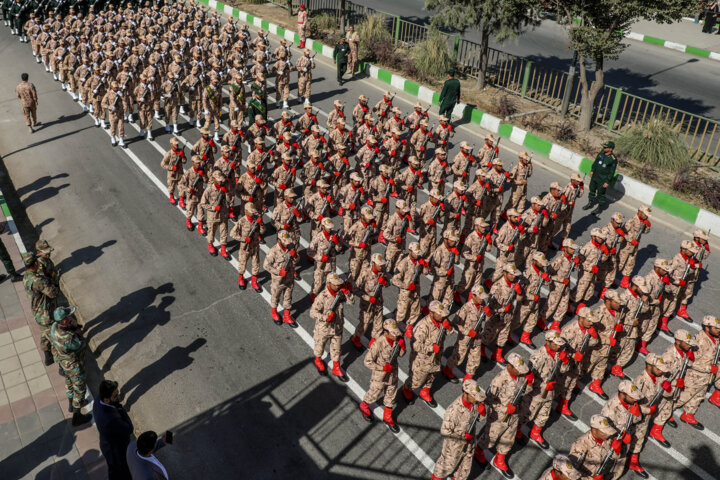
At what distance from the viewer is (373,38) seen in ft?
84.2

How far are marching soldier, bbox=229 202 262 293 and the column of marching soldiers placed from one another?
0.04 meters

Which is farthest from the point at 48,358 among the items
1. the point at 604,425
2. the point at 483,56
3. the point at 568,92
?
the point at 483,56

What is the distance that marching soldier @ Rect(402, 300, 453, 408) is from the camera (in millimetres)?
8125

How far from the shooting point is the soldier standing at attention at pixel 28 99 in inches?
680

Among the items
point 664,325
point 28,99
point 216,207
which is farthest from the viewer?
point 28,99

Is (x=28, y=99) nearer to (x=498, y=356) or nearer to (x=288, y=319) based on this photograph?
(x=288, y=319)

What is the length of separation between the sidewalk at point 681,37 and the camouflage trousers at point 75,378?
28.7 meters

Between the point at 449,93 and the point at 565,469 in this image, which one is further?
the point at 449,93

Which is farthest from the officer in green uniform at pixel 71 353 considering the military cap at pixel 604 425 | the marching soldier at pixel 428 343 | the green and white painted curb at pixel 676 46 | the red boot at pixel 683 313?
the green and white painted curb at pixel 676 46

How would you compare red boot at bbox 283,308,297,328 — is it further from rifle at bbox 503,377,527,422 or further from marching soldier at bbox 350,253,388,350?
rifle at bbox 503,377,527,422

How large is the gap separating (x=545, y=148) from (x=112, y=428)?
1531cm

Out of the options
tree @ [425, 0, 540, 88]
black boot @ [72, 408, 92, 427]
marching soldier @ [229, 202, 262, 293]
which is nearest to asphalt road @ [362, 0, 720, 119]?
tree @ [425, 0, 540, 88]

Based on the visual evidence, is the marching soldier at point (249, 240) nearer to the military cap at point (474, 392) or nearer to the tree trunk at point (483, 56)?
the military cap at point (474, 392)

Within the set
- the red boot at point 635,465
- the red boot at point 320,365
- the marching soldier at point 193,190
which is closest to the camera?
the red boot at point 635,465
